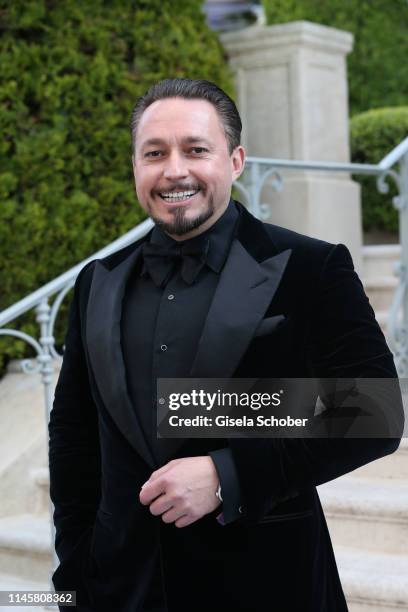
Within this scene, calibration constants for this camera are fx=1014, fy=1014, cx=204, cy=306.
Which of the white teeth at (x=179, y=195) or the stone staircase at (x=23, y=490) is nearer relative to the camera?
the white teeth at (x=179, y=195)

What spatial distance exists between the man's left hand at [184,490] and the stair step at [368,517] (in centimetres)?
210

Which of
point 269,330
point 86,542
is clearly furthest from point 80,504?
point 269,330

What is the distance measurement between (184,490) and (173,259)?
47 cm

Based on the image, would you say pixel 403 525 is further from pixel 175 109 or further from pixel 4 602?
pixel 175 109

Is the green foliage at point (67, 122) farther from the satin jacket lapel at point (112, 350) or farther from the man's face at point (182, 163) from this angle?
the man's face at point (182, 163)

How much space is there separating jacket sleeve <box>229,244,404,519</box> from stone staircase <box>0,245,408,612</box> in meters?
1.74

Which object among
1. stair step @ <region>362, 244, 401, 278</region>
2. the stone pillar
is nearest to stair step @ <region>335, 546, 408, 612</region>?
the stone pillar

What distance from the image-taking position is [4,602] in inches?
151

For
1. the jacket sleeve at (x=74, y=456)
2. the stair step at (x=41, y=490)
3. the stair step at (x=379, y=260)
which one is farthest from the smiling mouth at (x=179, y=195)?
the stair step at (x=379, y=260)

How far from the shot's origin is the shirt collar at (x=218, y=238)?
194cm

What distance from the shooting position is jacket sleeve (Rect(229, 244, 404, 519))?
1.77 meters

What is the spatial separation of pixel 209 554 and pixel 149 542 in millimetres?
124

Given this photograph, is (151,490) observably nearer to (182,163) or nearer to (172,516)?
(172,516)

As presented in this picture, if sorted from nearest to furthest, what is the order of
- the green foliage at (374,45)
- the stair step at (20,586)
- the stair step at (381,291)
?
1. the stair step at (20,586)
2. the stair step at (381,291)
3. the green foliage at (374,45)
